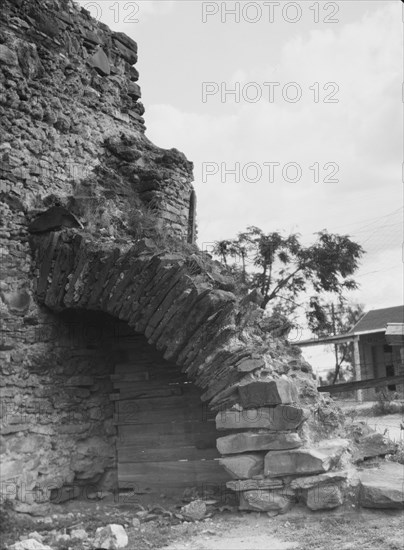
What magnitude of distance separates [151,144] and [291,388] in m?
4.25

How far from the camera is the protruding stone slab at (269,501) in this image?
546 centimetres

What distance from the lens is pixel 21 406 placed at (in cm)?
617

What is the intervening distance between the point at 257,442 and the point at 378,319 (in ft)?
65.1

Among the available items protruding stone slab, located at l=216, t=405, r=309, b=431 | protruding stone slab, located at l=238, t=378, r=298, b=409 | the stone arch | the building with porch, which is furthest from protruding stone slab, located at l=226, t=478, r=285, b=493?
the building with porch

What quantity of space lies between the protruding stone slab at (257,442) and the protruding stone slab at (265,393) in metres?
0.26

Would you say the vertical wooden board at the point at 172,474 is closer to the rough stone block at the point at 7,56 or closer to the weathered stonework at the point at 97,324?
the weathered stonework at the point at 97,324

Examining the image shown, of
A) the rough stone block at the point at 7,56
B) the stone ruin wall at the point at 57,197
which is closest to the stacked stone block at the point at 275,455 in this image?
the stone ruin wall at the point at 57,197

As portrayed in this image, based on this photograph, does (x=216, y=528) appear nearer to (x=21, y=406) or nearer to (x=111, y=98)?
(x=21, y=406)

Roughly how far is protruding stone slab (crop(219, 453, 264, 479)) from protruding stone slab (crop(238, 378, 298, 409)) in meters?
Answer: 0.44

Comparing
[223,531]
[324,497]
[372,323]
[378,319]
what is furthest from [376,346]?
[223,531]

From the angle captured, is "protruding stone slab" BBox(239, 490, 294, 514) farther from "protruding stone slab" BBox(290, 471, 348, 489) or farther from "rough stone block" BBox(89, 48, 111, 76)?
"rough stone block" BBox(89, 48, 111, 76)

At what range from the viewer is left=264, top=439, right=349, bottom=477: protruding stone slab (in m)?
5.43

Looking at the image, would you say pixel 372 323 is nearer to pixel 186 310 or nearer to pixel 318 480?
pixel 186 310

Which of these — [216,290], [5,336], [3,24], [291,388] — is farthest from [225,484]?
[3,24]
